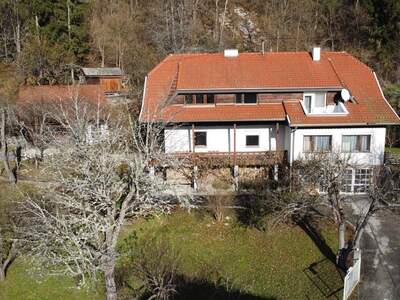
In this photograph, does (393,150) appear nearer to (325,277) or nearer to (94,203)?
(325,277)

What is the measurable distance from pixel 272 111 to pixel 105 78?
67.8ft

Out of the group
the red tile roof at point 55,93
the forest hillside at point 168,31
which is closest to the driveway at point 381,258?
the forest hillside at point 168,31

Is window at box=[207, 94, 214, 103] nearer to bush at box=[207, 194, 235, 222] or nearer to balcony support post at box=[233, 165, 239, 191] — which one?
balcony support post at box=[233, 165, 239, 191]

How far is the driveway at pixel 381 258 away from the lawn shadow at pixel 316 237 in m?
1.42

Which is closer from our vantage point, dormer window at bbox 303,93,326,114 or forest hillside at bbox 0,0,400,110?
dormer window at bbox 303,93,326,114

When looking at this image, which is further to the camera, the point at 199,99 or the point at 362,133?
the point at 199,99

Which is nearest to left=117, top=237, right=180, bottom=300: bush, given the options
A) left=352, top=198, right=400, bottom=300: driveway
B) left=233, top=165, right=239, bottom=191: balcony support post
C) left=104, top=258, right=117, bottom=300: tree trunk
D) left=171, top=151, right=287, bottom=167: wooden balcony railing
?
left=104, top=258, right=117, bottom=300: tree trunk

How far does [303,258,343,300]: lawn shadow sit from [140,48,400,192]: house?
25.9 feet

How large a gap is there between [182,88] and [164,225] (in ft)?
29.3

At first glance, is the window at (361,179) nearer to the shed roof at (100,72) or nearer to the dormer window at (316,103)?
the dormer window at (316,103)

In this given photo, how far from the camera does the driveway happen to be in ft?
59.5

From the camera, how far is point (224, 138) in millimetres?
28594

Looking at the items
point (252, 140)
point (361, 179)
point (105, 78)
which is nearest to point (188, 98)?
point (252, 140)

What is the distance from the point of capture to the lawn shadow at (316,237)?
20.7m
